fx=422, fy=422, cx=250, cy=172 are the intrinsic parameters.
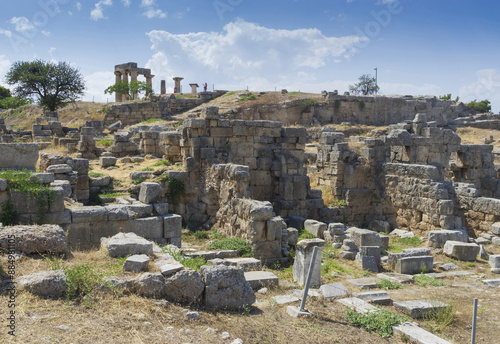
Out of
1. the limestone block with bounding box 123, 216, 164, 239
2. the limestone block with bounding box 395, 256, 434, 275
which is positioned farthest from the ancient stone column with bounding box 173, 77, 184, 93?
the limestone block with bounding box 395, 256, 434, 275

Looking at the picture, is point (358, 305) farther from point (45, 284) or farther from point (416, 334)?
point (45, 284)

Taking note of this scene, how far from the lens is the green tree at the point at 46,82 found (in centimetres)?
3350

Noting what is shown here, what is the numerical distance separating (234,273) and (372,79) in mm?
48564

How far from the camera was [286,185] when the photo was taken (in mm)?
12789

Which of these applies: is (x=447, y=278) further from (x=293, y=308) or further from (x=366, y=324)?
(x=293, y=308)

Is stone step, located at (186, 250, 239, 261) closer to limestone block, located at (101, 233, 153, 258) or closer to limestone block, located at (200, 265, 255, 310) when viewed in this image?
limestone block, located at (101, 233, 153, 258)

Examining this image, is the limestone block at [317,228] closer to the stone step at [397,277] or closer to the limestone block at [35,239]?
the stone step at [397,277]

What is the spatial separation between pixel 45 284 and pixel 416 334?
4.51 metres

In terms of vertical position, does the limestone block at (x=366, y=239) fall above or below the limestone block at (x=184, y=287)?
below

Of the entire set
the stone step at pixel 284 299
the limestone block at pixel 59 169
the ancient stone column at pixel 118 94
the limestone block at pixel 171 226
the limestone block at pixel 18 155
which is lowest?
the stone step at pixel 284 299

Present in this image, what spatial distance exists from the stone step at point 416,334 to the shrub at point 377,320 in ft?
0.33

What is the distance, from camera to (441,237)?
35.2 feet

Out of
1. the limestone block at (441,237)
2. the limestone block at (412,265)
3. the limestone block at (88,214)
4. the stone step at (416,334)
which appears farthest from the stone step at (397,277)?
the limestone block at (88,214)

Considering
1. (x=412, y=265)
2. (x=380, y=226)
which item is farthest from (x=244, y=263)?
(x=380, y=226)
